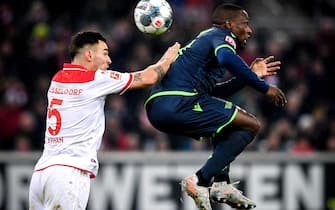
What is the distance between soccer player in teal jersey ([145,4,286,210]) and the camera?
9219mm

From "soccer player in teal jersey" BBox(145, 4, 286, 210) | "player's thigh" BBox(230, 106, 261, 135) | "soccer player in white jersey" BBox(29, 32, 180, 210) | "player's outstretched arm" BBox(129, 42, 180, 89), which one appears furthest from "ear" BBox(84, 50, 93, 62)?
"player's thigh" BBox(230, 106, 261, 135)

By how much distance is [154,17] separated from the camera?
9.26 metres

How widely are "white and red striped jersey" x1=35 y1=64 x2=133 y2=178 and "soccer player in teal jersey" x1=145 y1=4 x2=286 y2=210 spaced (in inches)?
18.8

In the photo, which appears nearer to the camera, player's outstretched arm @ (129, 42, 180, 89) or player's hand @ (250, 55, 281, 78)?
player's outstretched arm @ (129, 42, 180, 89)

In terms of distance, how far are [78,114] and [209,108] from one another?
1.24m

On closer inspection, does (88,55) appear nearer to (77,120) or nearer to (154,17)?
(77,120)

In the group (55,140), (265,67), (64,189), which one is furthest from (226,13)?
(64,189)

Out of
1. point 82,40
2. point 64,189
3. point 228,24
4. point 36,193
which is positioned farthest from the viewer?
point 228,24

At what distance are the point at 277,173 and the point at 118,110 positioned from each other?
2.78 meters

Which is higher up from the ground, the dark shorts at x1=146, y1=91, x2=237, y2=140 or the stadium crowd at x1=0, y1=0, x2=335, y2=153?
the stadium crowd at x1=0, y1=0, x2=335, y2=153

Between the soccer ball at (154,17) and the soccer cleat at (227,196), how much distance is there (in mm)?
1567

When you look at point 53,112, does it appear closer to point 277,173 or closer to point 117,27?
point 277,173

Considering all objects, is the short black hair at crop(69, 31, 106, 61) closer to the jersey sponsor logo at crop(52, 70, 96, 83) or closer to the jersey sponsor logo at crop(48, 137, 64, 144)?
the jersey sponsor logo at crop(52, 70, 96, 83)

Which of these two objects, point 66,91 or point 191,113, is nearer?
point 66,91
